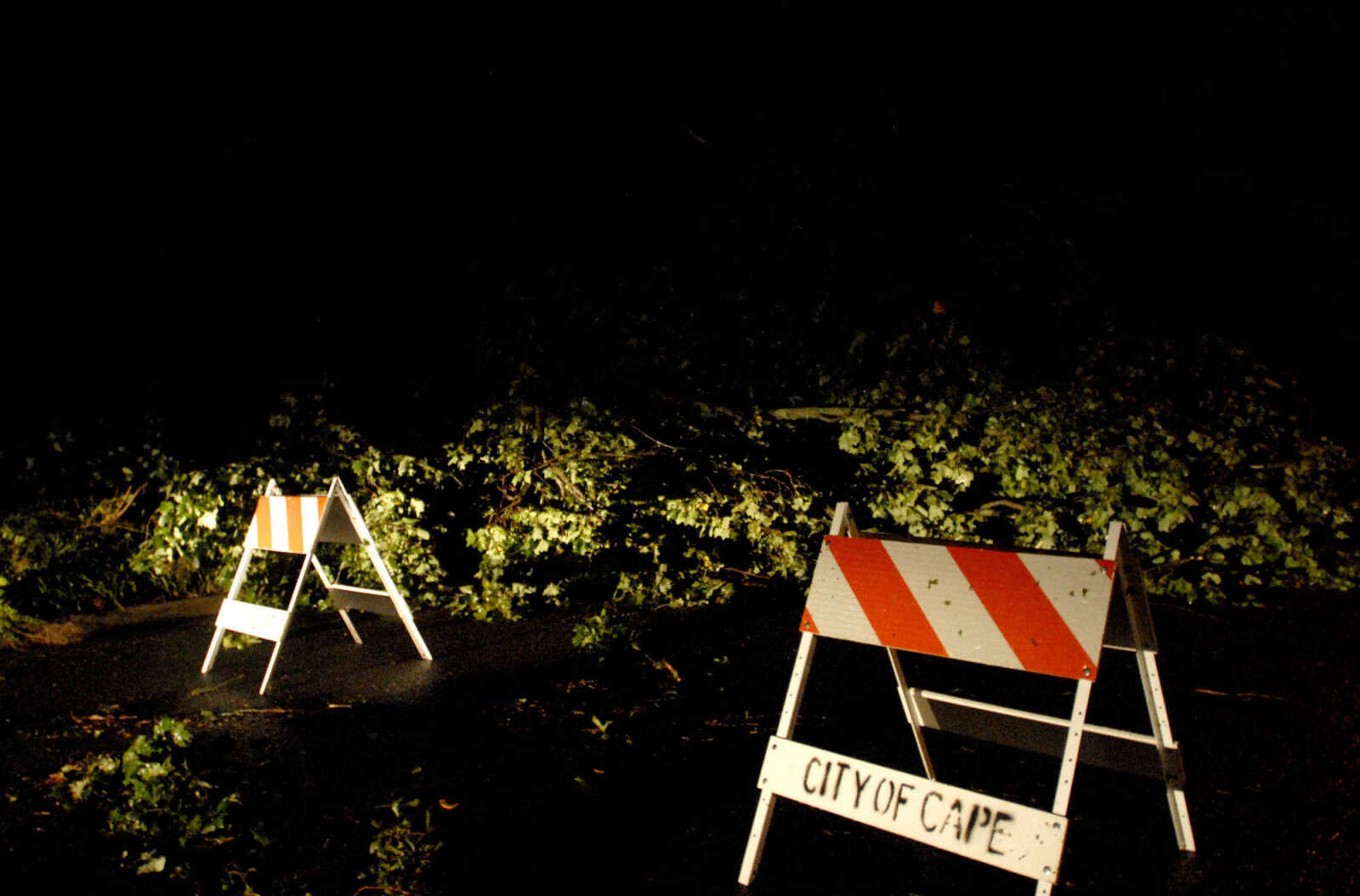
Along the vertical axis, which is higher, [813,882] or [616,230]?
[616,230]

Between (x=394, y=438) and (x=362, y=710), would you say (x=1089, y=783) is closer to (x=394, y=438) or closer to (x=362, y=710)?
Answer: (x=362, y=710)

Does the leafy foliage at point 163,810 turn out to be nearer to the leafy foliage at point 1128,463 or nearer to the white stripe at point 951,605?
the white stripe at point 951,605

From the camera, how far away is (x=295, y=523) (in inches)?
218

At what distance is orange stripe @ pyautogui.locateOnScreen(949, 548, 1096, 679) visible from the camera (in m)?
2.75

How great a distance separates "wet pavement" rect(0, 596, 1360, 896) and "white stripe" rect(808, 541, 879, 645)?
88 cm

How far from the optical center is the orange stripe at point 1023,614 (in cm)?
275

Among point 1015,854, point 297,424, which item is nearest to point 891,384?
point 1015,854

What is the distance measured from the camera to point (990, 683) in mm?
5875

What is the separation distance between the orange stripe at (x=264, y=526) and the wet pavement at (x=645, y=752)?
83cm

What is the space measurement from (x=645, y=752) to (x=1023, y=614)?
7.08 ft

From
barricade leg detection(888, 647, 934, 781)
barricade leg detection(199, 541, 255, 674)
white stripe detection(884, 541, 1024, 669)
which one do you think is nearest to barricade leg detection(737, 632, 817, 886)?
white stripe detection(884, 541, 1024, 669)

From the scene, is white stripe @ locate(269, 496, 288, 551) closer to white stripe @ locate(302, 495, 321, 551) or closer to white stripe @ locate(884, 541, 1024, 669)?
white stripe @ locate(302, 495, 321, 551)

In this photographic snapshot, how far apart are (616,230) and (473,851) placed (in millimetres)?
6042

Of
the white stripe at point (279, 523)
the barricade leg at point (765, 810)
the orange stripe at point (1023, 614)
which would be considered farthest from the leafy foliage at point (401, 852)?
the white stripe at point (279, 523)
